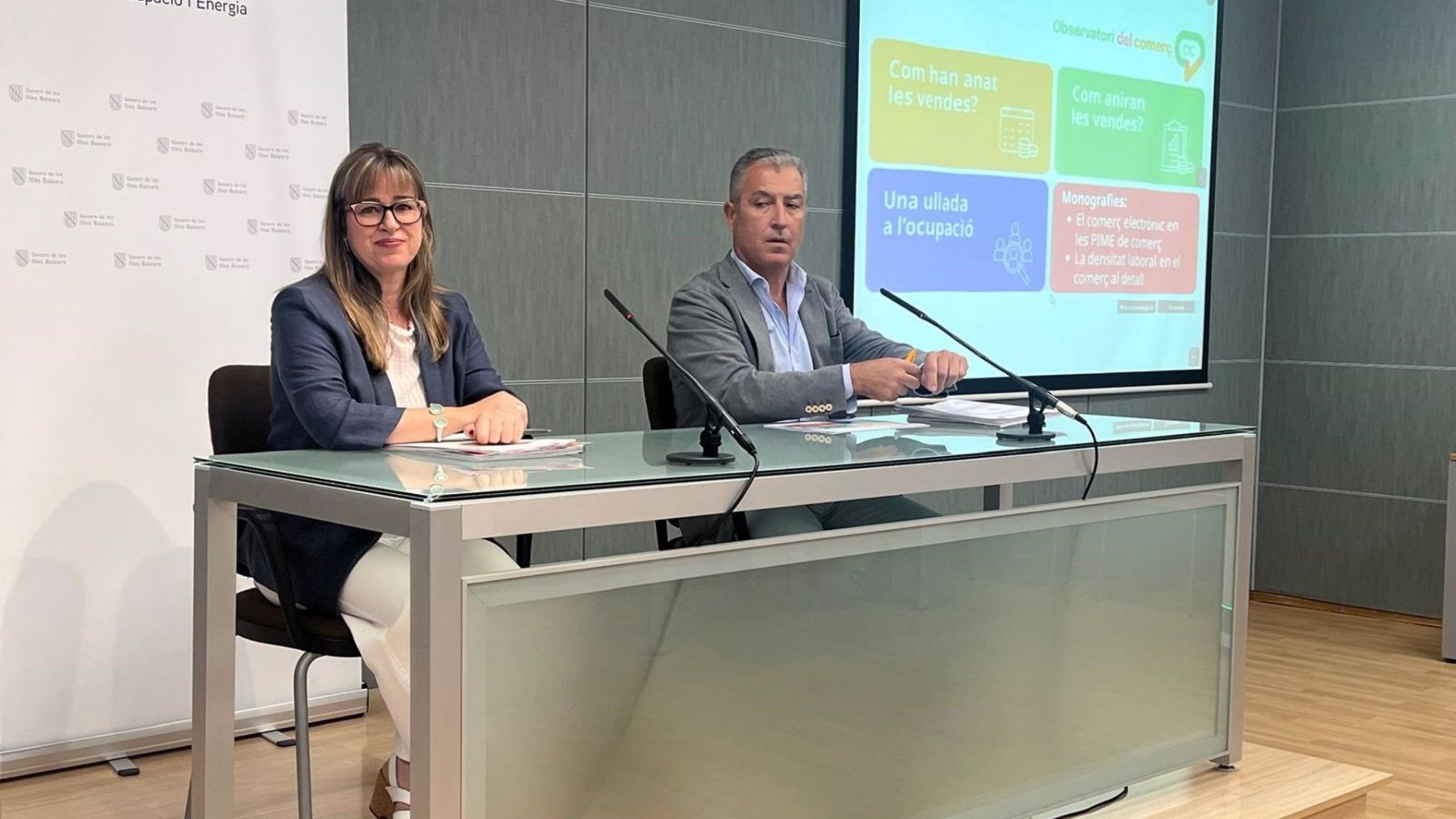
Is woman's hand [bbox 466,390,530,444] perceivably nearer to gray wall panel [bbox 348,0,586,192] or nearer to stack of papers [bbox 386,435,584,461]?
stack of papers [bbox 386,435,584,461]

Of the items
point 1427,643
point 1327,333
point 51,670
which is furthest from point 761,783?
point 1327,333

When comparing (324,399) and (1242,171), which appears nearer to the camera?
(324,399)

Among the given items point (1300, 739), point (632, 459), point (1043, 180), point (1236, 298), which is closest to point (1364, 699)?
point (1300, 739)

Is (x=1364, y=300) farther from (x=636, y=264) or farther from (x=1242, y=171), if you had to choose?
(x=636, y=264)

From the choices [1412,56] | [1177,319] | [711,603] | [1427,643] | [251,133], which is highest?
[1412,56]

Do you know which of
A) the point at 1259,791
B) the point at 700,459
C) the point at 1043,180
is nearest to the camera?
the point at 700,459

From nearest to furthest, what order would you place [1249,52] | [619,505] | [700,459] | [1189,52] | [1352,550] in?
[619,505] → [700,459] → [1189,52] → [1352,550] → [1249,52]

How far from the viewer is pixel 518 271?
371 cm

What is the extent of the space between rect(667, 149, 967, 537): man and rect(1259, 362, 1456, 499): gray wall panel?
2.92 meters

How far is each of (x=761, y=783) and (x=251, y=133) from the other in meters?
1.94

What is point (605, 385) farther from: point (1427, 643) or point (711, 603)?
point (1427, 643)

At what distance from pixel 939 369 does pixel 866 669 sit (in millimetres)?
791

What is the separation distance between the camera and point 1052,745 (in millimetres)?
2482

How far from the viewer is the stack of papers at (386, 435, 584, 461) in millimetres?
2051
